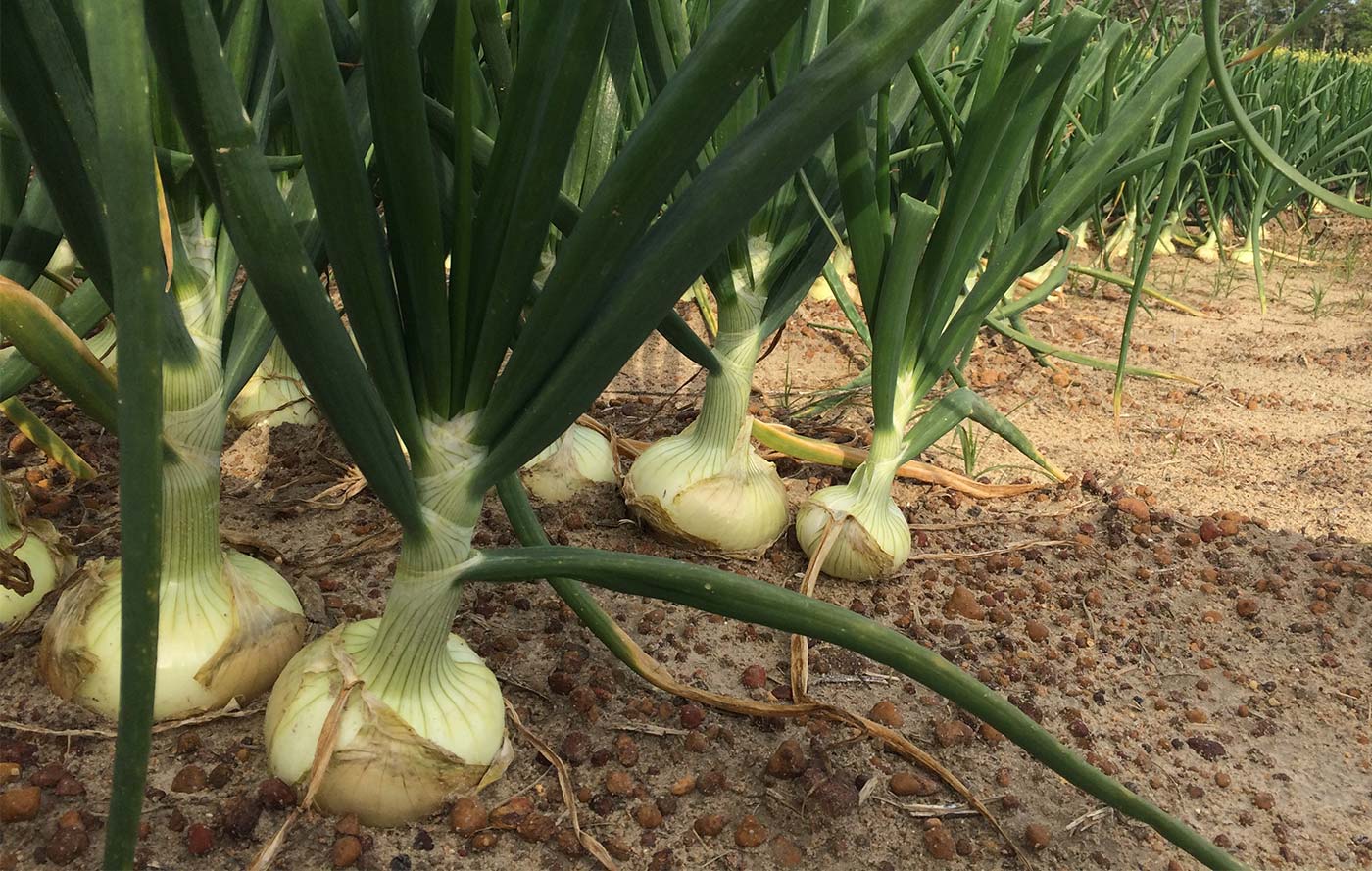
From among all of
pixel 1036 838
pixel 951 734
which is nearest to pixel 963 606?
pixel 951 734

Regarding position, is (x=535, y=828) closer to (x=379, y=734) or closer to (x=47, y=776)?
(x=379, y=734)

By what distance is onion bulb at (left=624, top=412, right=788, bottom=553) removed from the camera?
125 centimetres

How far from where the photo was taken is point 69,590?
874mm

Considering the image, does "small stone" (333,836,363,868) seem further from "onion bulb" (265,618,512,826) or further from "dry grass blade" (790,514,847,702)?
"dry grass blade" (790,514,847,702)

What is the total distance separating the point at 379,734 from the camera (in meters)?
0.76

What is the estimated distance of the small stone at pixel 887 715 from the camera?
102 cm

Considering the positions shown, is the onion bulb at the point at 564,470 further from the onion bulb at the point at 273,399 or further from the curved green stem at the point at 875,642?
the curved green stem at the point at 875,642

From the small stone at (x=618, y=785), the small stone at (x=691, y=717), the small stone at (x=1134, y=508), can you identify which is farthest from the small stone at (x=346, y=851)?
the small stone at (x=1134, y=508)

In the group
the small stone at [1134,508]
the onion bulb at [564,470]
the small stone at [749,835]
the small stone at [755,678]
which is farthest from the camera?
the small stone at [1134,508]

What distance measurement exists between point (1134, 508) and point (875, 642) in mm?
1041

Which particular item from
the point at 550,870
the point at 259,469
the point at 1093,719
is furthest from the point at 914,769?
the point at 259,469

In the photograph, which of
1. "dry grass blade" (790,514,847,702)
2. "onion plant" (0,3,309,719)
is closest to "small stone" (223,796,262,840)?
"onion plant" (0,3,309,719)

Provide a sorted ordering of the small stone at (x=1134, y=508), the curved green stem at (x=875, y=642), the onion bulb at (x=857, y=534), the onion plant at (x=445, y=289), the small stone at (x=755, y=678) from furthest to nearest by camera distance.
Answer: the small stone at (x=1134, y=508) → the onion bulb at (x=857, y=534) → the small stone at (x=755, y=678) → the curved green stem at (x=875, y=642) → the onion plant at (x=445, y=289)

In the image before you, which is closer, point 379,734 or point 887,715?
point 379,734
